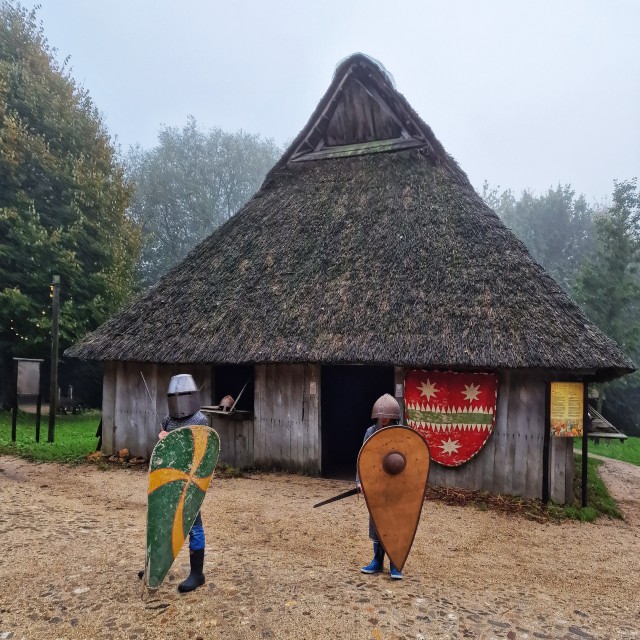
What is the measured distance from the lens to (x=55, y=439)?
12117 mm

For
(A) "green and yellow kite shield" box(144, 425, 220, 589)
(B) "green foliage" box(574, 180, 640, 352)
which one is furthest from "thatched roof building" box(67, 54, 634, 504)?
(B) "green foliage" box(574, 180, 640, 352)

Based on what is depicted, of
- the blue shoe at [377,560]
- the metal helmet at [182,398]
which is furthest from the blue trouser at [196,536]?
the blue shoe at [377,560]

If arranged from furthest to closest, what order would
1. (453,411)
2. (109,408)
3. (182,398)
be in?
1. (109,408)
2. (453,411)
3. (182,398)

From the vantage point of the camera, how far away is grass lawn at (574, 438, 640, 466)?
1333 cm

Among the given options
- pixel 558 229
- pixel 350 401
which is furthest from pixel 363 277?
pixel 558 229

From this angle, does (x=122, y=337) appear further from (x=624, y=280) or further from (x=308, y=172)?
(x=624, y=280)

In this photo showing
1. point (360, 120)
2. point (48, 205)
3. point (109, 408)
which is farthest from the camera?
point (48, 205)

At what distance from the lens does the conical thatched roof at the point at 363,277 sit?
717 centimetres

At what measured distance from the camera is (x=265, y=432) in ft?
28.7

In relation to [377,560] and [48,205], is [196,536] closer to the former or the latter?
[377,560]

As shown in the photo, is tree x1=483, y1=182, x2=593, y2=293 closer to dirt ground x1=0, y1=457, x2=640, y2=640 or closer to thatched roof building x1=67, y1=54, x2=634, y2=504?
thatched roof building x1=67, y1=54, x2=634, y2=504

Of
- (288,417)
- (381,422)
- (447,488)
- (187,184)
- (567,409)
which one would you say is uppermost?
(187,184)

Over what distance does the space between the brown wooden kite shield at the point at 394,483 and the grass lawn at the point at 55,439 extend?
25.3 feet

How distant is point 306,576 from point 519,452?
172 inches
